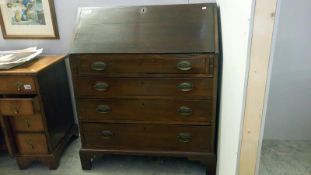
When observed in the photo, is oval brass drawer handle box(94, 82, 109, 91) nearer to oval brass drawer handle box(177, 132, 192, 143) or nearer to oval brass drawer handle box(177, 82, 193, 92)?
oval brass drawer handle box(177, 82, 193, 92)

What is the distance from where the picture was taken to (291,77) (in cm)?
200

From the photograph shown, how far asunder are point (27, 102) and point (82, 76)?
0.40 metres

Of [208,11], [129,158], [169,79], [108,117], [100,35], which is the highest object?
[208,11]

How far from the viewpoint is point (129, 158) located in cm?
204

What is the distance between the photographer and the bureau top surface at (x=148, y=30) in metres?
1.58

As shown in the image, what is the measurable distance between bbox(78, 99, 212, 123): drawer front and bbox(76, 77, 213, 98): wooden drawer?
0.05m

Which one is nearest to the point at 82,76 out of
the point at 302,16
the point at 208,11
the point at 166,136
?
the point at 166,136

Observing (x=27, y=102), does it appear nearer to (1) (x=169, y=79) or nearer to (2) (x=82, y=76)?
(2) (x=82, y=76)

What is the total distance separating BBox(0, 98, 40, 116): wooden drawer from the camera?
1.70 meters

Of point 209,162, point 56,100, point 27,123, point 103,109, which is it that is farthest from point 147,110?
point 27,123

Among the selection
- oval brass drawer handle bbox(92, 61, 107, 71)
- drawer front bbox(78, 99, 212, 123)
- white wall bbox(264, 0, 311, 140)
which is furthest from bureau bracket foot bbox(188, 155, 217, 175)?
oval brass drawer handle bbox(92, 61, 107, 71)

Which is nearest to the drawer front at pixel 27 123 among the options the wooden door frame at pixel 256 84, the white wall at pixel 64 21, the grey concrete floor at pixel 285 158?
the white wall at pixel 64 21

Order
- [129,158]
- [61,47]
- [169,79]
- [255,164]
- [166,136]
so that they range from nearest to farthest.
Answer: [255,164] → [169,79] → [166,136] → [129,158] → [61,47]

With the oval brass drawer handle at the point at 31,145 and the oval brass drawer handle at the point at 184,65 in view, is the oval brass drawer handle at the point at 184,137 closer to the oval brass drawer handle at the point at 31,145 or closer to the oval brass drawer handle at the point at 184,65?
the oval brass drawer handle at the point at 184,65
